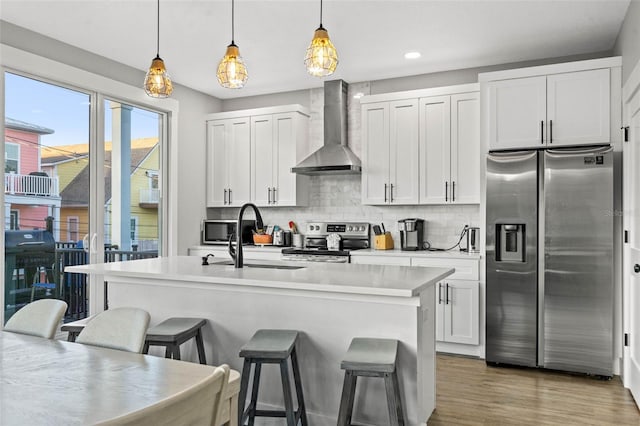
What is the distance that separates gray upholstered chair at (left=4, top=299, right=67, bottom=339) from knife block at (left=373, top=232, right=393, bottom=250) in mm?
3283

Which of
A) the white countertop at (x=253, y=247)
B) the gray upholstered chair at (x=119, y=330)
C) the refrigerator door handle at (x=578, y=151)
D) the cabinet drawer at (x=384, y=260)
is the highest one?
the refrigerator door handle at (x=578, y=151)

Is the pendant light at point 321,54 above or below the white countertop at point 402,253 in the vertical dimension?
above

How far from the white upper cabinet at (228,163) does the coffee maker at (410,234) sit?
6.17 ft

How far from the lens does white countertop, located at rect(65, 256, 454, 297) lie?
2.43 m

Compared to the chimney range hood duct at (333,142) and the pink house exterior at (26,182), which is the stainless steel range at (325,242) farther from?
the pink house exterior at (26,182)

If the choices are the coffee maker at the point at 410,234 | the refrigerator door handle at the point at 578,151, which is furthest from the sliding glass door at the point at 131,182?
the refrigerator door handle at the point at 578,151

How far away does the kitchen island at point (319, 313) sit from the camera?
2.56 m

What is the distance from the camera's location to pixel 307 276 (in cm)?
278

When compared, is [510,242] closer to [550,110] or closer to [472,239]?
[472,239]

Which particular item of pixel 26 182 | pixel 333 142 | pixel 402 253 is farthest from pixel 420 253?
pixel 26 182

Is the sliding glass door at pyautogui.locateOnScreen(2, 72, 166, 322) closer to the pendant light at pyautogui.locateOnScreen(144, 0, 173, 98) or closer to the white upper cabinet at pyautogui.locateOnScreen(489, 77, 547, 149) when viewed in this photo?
the pendant light at pyautogui.locateOnScreen(144, 0, 173, 98)

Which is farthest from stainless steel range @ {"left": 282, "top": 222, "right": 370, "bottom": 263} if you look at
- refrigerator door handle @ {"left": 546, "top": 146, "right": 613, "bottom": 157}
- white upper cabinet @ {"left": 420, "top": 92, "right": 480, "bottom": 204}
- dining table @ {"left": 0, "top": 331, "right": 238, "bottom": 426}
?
dining table @ {"left": 0, "top": 331, "right": 238, "bottom": 426}

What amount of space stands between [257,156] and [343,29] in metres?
2.13

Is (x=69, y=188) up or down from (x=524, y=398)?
up
